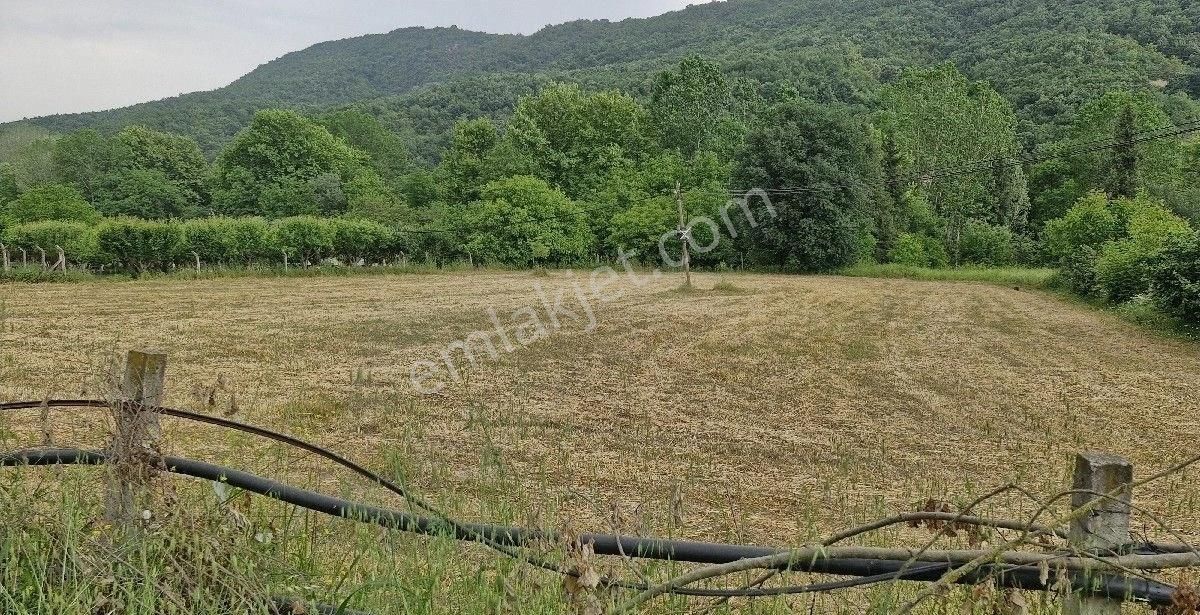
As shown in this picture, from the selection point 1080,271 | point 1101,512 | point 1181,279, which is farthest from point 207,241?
point 1101,512

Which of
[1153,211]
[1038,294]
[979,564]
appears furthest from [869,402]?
[1153,211]

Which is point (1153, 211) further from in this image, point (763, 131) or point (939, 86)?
point (939, 86)

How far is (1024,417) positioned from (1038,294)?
2223 centimetres

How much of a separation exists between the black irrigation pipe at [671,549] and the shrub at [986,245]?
4498cm

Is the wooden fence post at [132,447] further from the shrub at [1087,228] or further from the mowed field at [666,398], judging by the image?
the shrub at [1087,228]

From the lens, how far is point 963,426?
395 inches

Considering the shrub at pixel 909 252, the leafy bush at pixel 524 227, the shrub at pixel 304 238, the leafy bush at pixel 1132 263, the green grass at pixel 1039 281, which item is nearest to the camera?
the green grass at pixel 1039 281

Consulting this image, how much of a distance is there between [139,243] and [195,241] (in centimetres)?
243

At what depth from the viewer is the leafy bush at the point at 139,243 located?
3491 cm

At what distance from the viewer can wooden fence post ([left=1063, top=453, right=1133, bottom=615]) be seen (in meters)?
1.71

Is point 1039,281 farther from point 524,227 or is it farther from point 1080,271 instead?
point 524,227

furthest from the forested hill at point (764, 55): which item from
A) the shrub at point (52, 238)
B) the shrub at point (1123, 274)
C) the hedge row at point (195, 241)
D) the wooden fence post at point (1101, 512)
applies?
the wooden fence post at point (1101, 512)

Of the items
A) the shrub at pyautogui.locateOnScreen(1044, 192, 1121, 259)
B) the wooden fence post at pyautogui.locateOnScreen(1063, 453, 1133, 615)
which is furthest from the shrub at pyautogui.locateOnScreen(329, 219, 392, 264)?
the wooden fence post at pyautogui.locateOnScreen(1063, 453, 1133, 615)

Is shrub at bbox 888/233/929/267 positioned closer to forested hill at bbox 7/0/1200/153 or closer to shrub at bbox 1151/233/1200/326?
forested hill at bbox 7/0/1200/153
